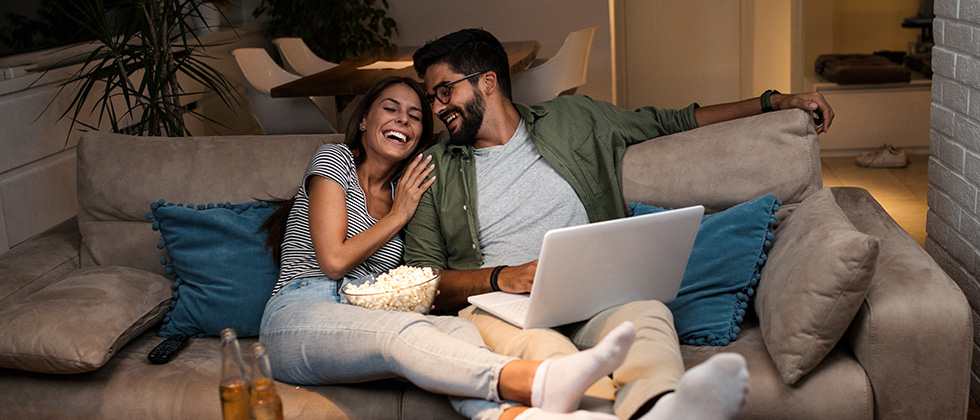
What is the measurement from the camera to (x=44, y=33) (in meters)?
3.33

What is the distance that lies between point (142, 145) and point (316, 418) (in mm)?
1074

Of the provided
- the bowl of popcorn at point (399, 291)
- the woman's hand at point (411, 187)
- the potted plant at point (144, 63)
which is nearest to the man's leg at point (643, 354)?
the bowl of popcorn at point (399, 291)

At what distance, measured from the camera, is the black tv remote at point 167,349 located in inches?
74.8

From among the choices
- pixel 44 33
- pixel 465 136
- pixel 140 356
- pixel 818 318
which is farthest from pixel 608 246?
pixel 44 33

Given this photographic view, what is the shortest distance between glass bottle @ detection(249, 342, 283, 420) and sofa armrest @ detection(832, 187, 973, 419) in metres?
1.12

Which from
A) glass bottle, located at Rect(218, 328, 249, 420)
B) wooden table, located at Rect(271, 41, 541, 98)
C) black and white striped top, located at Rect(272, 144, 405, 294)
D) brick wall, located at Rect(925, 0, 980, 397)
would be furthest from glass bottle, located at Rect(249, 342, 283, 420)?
wooden table, located at Rect(271, 41, 541, 98)

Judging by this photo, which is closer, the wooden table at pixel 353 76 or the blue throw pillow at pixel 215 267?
the blue throw pillow at pixel 215 267

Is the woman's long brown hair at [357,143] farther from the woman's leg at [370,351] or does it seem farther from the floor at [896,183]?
the floor at [896,183]

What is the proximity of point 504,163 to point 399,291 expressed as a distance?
2.00 ft

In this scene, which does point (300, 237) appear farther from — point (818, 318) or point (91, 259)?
point (818, 318)

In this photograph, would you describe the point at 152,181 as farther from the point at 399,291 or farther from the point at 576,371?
the point at 576,371

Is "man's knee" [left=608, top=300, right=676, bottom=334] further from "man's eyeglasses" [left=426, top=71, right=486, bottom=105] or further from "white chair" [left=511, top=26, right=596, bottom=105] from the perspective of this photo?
"white chair" [left=511, top=26, right=596, bottom=105]

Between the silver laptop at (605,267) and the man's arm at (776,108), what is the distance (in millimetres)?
649

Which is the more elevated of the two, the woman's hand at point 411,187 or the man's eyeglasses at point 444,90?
the man's eyeglasses at point 444,90
